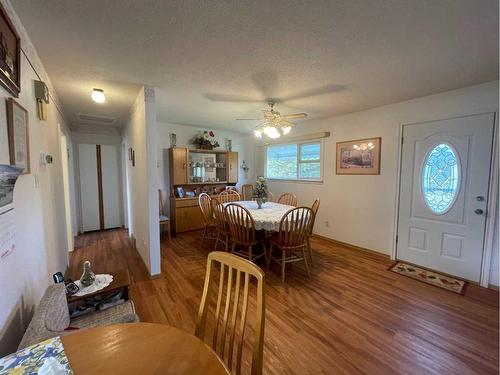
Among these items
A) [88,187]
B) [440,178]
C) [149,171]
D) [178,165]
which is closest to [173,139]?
[178,165]

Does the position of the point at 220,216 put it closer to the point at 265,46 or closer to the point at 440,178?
the point at 265,46

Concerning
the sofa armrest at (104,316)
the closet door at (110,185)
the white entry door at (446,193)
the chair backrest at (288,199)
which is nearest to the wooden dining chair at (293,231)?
the chair backrest at (288,199)

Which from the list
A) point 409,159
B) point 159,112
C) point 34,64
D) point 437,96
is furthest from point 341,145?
point 34,64

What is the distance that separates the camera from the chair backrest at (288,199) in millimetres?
3979

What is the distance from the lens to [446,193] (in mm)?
2789

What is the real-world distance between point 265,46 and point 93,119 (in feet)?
12.8

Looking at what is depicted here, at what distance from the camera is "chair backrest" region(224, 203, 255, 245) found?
2.78 metres

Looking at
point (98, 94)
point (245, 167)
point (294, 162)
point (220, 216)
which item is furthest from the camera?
point (245, 167)

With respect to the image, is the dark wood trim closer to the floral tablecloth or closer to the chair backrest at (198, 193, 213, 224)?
the chair backrest at (198, 193, 213, 224)

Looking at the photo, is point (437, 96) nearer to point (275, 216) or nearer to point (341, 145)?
point (341, 145)

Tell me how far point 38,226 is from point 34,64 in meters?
1.28

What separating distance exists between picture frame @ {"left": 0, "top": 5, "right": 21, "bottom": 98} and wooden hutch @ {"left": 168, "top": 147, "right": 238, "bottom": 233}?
3210 mm

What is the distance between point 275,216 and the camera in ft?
9.53

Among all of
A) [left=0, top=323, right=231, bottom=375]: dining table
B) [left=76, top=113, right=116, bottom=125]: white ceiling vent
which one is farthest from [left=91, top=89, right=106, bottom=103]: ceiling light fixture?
[left=0, top=323, right=231, bottom=375]: dining table
